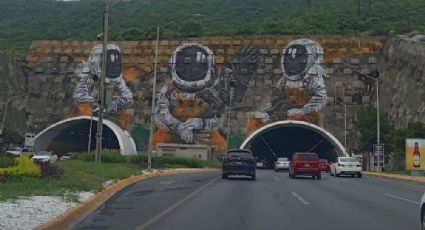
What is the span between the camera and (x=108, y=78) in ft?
240

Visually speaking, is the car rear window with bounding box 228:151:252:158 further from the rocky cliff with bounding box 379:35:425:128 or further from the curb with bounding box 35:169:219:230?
the rocky cliff with bounding box 379:35:425:128

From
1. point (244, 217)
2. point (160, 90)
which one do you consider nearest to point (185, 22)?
point (160, 90)

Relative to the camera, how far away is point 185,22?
281 ft

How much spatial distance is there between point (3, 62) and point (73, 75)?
27.4 ft

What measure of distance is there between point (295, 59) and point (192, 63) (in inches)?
482

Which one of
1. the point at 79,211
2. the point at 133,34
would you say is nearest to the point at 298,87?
the point at 133,34

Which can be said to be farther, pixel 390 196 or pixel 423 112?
pixel 423 112

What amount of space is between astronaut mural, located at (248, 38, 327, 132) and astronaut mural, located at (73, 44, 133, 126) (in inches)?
623

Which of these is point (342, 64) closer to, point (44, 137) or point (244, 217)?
point (44, 137)

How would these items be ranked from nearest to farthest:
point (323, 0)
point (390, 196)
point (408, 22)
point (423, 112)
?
point (390, 196) → point (423, 112) → point (408, 22) → point (323, 0)

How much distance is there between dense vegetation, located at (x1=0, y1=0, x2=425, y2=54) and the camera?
276ft

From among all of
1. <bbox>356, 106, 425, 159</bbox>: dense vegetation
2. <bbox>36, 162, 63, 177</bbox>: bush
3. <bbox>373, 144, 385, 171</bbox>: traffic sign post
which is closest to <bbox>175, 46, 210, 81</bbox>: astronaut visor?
<bbox>356, 106, 425, 159</bbox>: dense vegetation

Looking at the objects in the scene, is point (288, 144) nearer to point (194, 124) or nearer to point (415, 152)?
point (194, 124)

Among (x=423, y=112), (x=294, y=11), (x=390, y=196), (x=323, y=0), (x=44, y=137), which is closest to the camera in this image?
(x=390, y=196)
